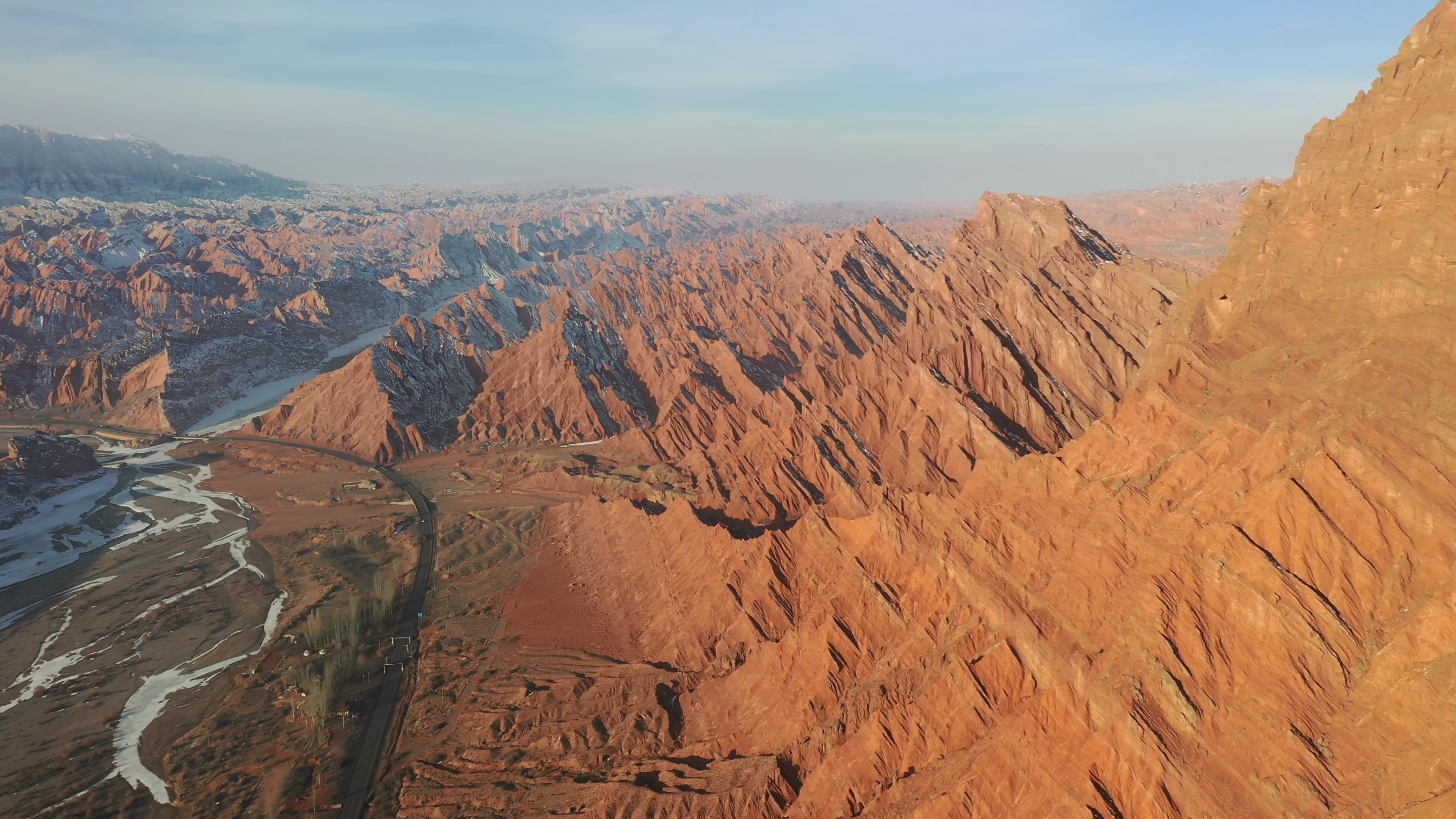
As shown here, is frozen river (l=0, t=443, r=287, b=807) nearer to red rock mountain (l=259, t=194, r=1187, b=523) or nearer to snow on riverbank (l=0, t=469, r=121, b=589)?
snow on riverbank (l=0, t=469, r=121, b=589)

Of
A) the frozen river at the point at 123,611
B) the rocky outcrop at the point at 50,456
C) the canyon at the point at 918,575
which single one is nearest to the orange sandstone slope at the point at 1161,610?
the canyon at the point at 918,575

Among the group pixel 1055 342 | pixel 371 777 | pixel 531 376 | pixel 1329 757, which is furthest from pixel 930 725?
pixel 531 376

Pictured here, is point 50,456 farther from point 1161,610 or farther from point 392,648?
point 1161,610

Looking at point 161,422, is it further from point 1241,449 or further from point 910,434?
point 1241,449

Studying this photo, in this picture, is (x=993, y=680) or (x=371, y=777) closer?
(x=993, y=680)

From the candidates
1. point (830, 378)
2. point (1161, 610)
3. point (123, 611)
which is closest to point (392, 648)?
point (123, 611)

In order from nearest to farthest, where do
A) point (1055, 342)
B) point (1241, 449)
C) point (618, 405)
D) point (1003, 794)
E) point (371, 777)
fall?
1. point (1003, 794)
2. point (1241, 449)
3. point (371, 777)
4. point (1055, 342)
5. point (618, 405)
